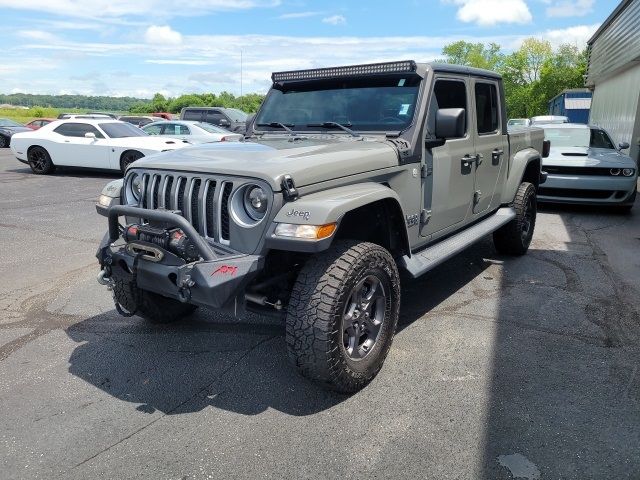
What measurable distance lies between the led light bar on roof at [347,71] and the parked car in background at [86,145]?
8834 millimetres

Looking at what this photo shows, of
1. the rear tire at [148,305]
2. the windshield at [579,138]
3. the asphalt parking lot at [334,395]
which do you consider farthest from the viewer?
the windshield at [579,138]

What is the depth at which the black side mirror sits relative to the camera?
375cm

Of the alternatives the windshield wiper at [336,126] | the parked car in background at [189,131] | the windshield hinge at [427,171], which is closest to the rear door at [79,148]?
the parked car in background at [189,131]

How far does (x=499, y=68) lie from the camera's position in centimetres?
8406

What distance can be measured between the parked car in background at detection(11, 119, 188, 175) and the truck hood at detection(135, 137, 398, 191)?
9.66m

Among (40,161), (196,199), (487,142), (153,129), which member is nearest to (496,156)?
(487,142)

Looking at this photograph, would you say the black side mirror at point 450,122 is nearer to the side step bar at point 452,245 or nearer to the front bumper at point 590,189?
the side step bar at point 452,245

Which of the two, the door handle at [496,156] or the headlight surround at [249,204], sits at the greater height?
the door handle at [496,156]

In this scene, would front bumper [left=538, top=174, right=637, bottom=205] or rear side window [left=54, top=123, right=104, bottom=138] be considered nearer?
front bumper [left=538, top=174, right=637, bottom=205]

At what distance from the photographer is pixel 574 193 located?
363 inches

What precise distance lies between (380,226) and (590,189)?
→ 6.75 m

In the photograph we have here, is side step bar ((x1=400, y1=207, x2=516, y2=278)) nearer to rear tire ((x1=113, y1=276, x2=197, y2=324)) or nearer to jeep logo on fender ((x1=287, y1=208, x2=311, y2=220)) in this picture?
jeep logo on fender ((x1=287, y1=208, x2=311, y2=220))

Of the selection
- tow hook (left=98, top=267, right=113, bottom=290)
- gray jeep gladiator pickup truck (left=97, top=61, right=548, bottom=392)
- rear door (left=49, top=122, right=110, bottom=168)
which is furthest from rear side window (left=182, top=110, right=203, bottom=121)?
tow hook (left=98, top=267, right=113, bottom=290)

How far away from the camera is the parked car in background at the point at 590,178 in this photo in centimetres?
885
